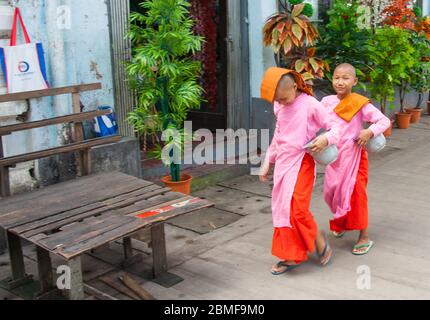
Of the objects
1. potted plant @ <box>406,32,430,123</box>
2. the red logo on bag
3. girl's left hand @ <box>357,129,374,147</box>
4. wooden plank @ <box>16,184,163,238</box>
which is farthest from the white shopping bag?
potted plant @ <box>406,32,430,123</box>

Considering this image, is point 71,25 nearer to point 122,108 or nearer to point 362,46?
point 122,108

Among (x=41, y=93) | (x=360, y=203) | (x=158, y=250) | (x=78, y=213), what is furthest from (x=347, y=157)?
(x=41, y=93)

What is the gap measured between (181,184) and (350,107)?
2008mm

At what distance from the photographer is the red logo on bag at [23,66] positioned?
4.86 meters

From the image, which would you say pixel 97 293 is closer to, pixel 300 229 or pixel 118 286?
pixel 118 286

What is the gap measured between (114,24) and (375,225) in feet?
10.1

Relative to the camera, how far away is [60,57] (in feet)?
16.8

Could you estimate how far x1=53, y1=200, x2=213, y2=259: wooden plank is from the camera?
128 inches

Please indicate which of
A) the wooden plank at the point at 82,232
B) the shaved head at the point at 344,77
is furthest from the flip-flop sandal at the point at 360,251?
the wooden plank at the point at 82,232

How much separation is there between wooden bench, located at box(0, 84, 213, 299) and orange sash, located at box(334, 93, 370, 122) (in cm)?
126

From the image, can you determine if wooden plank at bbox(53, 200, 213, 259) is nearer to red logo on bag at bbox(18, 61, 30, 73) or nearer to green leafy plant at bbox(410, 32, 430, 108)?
red logo on bag at bbox(18, 61, 30, 73)

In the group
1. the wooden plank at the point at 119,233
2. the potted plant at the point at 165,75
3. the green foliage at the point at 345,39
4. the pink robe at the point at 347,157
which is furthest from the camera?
the green foliage at the point at 345,39

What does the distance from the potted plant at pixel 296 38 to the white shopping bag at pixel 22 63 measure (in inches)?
109

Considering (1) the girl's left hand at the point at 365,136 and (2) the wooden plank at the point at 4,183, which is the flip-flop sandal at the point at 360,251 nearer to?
(1) the girl's left hand at the point at 365,136
